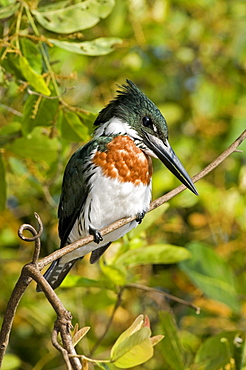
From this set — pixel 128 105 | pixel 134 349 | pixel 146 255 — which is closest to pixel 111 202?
pixel 146 255

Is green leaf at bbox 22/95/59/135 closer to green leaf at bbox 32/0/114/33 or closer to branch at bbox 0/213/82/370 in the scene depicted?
green leaf at bbox 32/0/114/33

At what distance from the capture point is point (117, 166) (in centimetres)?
226

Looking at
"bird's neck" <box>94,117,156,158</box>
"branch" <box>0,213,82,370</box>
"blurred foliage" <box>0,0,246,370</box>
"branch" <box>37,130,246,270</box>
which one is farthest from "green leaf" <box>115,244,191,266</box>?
"branch" <box>0,213,82,370</box>

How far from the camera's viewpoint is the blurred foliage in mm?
2238

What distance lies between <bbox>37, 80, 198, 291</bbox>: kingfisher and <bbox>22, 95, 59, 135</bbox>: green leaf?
179mm

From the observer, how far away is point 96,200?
2264 millimetres

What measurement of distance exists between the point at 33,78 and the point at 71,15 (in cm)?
41

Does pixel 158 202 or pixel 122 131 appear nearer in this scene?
pixel 158 202

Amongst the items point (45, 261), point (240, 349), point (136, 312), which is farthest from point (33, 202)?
point (45, 261)

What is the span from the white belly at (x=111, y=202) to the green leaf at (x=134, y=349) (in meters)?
0.87

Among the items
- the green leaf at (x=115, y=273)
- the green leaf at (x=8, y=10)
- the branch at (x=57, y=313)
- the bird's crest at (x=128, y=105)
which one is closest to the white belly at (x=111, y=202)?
the green leaf at (x=115, y=273)

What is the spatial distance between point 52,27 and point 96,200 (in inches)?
25.6

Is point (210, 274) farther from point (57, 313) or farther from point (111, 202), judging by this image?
point (57, 313)

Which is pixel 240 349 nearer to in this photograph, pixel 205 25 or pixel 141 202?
pixel 141 202
